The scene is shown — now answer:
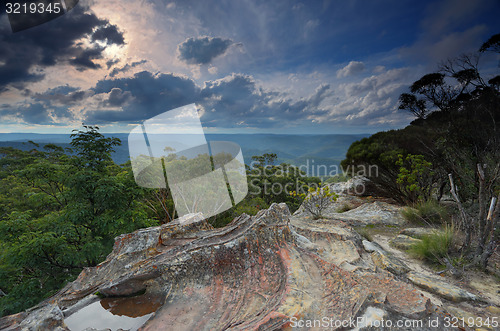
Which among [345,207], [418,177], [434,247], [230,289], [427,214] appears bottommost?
[345,207]

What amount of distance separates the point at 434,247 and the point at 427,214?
407 cm

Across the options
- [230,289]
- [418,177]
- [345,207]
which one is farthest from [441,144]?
[230,289]

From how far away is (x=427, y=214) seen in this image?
28.8 feet

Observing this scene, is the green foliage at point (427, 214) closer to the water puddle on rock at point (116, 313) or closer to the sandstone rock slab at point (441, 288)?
the sandstone rock slab at point (441, 288)

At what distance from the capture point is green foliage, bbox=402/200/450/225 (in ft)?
27.8

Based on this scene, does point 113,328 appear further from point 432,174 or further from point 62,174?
point 432,174

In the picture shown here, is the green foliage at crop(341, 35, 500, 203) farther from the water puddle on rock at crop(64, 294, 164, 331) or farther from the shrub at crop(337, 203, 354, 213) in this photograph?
the water puddle on rock at crop(64, 294, 164, 331)

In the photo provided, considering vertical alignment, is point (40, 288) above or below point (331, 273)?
below

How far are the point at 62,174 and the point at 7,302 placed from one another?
355cm

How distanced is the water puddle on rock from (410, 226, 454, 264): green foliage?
20.8 feet

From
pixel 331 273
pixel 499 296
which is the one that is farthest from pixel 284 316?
pixel 499 296

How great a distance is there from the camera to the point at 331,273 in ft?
11.5

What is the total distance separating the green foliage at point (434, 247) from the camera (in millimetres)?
5441

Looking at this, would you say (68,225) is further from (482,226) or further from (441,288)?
(482,226)
